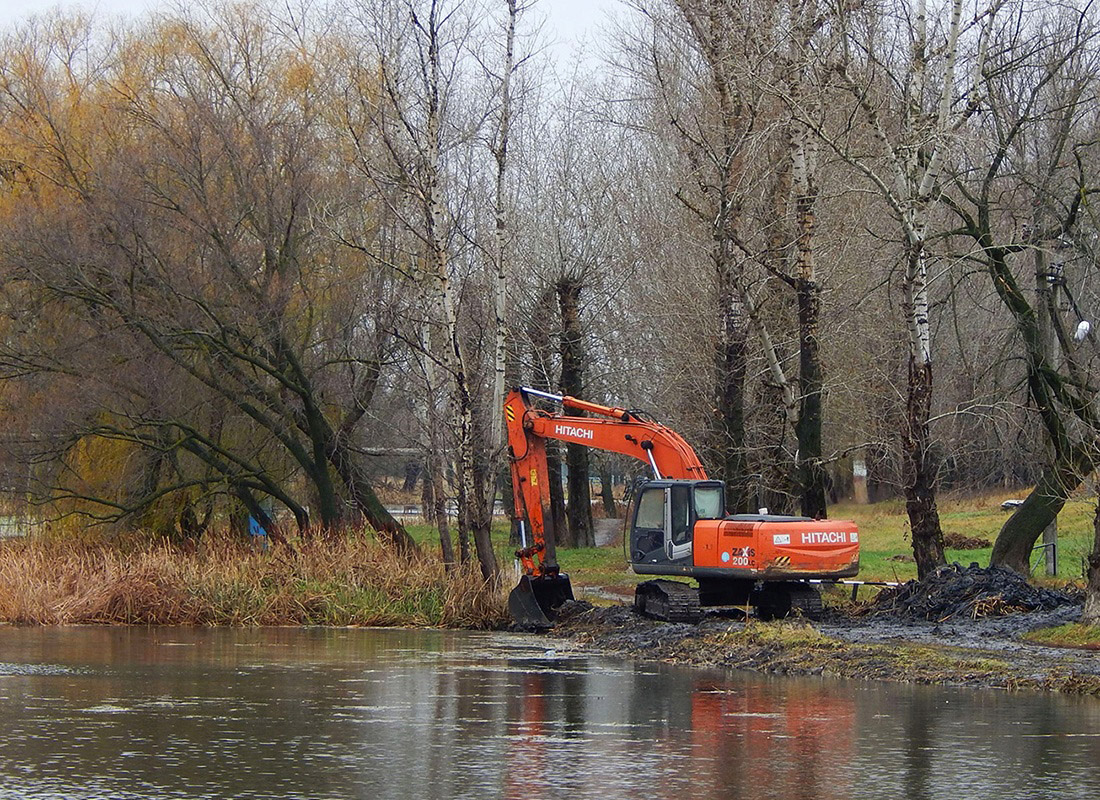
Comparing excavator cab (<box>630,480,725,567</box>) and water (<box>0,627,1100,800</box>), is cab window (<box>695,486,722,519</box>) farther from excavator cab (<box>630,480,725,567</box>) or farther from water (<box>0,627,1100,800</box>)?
water (<box>0,627,1100,800</box>)

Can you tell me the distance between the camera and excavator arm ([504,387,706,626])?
2364cm

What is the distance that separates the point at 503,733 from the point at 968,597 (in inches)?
436

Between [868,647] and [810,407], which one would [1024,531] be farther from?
[868,647]

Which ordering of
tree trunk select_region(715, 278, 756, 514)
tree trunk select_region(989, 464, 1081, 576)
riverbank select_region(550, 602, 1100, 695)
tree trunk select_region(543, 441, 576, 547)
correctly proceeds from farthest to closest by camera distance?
tree trunk select_region(543, 441, 576, 547) < tree trunk select_region(715, 278, 756, 514) < tree trunk select_region(989, 464, 1081, 576) < riverbank select_region(550, 602, 1100, 695)

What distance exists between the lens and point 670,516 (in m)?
22.6

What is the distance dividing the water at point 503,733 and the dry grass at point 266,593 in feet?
16.5

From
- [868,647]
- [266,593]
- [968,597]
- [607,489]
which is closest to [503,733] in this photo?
[868,647]

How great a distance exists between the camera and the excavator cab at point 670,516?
22484 millimetres

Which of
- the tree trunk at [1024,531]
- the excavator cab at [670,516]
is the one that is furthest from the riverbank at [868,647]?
the tree trunk at [1024,531]

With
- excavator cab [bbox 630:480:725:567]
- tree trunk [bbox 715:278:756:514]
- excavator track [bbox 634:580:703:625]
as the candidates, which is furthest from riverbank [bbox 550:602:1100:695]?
tree trunk [bbox 715:278:756:514]

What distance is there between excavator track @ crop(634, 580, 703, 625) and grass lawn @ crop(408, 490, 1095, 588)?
21.5 ft

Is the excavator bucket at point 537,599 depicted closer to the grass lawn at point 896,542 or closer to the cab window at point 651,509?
the cab window at point 651,509

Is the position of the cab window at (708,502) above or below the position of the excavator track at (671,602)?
above

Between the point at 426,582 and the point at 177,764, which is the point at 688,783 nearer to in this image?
the point at 177,764
